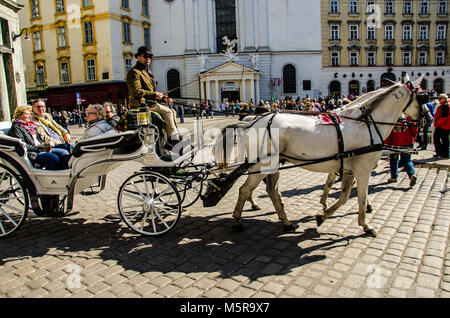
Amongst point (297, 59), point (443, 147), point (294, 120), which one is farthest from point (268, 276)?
point (297, 59)

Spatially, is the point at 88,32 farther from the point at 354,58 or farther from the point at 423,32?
the point at 423,32

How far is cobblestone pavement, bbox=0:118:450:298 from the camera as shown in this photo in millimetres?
3768

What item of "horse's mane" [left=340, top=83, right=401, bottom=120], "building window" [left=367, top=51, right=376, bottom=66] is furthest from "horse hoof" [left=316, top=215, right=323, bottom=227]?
"building window" [left=367, top=51, right=376, bottom=66]

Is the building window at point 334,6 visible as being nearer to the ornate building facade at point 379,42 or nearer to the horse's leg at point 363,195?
the ornate building facade at point 379,42

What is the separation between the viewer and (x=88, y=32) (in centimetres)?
3916

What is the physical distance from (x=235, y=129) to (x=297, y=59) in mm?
41195

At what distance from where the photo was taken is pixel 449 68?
48.5 m

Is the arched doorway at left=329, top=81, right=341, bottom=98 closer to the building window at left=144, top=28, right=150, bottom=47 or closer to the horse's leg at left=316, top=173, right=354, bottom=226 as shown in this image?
the building window at left=144, top=28, right=150, bottom=47

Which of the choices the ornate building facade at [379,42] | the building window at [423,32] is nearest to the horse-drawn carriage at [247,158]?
the ornate building facade at [379,42]

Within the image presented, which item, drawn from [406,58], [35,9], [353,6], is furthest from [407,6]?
[35,9]

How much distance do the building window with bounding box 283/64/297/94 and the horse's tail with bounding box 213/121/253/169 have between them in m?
40.0

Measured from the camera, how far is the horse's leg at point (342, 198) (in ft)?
17.3
